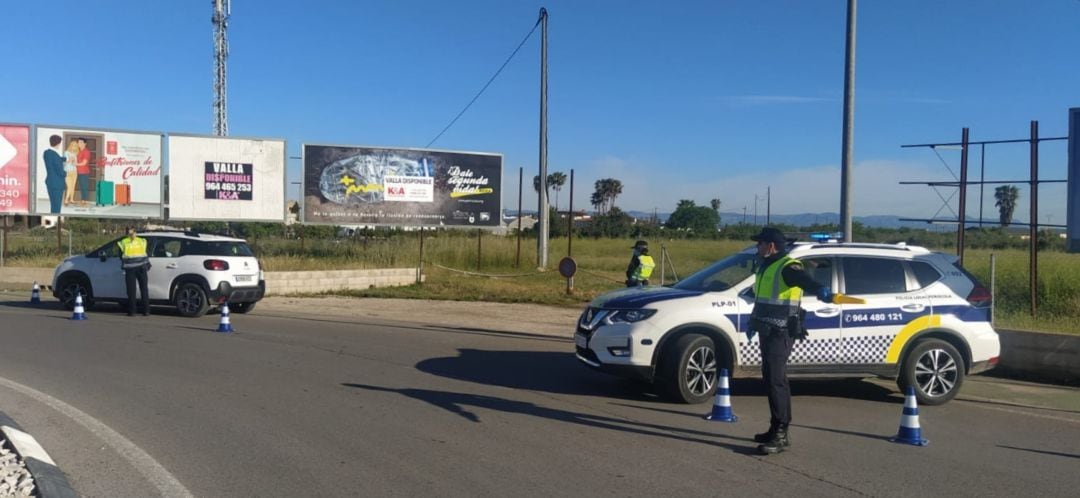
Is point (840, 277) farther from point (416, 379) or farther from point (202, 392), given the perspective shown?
point (202, 392)

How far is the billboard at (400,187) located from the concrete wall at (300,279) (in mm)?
6344

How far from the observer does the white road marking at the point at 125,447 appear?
230 inches

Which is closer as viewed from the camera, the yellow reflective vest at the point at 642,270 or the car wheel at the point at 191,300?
the yellow reflective vest at the point at 642,270

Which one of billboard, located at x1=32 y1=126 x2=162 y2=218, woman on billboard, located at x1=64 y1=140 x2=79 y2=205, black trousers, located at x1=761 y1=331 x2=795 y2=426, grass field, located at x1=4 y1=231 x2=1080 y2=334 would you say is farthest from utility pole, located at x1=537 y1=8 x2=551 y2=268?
black trousers, located at x1=761 y1=331 x2=795 y2=426

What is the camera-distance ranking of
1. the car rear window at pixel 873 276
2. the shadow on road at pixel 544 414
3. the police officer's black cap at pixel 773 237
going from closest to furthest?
1. the police officer's black cap at pixel 773 237
2. the shadow on road at pixel 544 414
3. the car rear window at pixel 873 276

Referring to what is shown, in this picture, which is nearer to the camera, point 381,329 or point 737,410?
point 737,410

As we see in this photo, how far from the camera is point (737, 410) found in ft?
28.6

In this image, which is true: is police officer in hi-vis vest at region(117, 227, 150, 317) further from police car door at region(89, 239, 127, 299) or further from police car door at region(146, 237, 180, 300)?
police car door at region(89, 239, 127, 299)

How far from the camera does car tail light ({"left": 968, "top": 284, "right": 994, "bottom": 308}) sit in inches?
375

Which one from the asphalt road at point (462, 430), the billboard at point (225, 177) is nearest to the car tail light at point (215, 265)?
the asphalt road at point (462, 430)

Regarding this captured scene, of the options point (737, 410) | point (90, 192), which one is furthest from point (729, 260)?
point (90, 192)

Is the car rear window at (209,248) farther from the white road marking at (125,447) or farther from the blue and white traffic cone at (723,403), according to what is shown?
the blue and white traffic cone at (723,403)

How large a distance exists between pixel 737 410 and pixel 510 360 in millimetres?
4075

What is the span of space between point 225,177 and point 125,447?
979 inches
